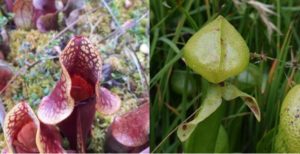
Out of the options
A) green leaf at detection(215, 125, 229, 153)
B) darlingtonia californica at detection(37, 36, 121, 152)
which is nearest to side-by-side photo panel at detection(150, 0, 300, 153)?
green leaf at detection(215, 125, 229, 153)

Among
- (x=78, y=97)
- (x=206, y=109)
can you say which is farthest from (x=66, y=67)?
(x=206, y=109)

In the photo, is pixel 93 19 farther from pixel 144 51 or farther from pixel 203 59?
pixel 203 59

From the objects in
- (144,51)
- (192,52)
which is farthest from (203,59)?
(144,51)

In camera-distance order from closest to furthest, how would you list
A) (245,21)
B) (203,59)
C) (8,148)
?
1. (203,59)
2. (8,148)
3. (245,21)

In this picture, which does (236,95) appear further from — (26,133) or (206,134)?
(26,133)

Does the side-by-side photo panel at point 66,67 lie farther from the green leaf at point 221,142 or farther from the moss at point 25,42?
the green leaf at point 221,142

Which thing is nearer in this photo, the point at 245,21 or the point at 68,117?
the point at 68,117

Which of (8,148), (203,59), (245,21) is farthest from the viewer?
(245,21)

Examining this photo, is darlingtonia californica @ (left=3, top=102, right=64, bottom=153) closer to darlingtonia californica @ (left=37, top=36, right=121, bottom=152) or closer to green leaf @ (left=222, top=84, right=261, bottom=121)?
darlingtonia californica @ (left=37, top=36, right=121, bottom=152)
